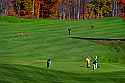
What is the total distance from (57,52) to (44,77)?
2138 cm

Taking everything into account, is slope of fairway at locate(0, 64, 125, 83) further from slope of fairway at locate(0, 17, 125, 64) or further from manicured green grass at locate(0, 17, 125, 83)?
slope of fairway at locate(0, 17, 125, 64)

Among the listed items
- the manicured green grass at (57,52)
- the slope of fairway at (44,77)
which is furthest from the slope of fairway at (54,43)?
the slope of fairway at (44,77)

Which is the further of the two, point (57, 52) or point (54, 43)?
point (54, 43)

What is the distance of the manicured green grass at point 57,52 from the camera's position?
24.8 metres

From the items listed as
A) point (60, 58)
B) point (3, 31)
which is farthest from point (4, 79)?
point (3, 31)

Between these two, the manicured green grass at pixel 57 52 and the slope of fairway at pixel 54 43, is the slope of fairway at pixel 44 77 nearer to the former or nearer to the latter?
the manicured green grass at pixel 57 52

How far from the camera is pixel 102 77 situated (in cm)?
2567

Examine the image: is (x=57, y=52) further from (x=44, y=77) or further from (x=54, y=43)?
(x=44, y=77)

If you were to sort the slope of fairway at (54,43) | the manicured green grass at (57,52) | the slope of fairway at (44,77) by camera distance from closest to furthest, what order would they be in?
the slope of fairway at (44,77) → the manicured green grass at (57,52) → the slope of fairway at (54,43)

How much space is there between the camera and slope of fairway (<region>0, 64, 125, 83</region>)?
2281cm

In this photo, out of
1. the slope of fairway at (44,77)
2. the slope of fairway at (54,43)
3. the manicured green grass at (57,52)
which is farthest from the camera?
the slope of fairway at (54,43)

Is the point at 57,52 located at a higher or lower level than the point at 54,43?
lower

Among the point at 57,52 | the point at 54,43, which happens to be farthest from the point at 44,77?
the point at 54,43

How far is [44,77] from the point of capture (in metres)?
24.2
